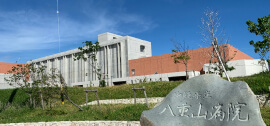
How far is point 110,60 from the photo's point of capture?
44.3 m

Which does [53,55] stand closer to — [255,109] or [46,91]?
[46,91]

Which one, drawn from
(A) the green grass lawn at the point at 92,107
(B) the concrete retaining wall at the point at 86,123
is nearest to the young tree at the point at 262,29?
(A) the green grass lawn at the point at 92,107

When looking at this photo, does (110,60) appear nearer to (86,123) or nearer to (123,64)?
(123,64)

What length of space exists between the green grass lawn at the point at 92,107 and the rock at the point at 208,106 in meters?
3.94

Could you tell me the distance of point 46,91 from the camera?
15250mm

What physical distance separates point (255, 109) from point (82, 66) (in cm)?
4544

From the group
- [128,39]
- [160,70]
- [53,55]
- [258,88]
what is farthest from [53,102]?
[53,55]

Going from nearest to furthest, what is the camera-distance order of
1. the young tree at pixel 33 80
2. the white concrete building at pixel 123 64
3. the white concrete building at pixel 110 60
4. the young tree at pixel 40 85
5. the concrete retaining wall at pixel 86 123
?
the concrete retaining wall at pixel 86 123, the young tree at pixel 40 85, the young tree at pixel 33 80, the white concrete building at pixel 123 64, the white concrete building at pixel 110 60

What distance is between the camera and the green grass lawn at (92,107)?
1025 centimetres

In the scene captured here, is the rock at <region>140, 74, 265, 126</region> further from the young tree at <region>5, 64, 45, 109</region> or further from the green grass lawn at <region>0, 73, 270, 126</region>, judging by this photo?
the young tree at <region>5, 64, 45, 109</region>

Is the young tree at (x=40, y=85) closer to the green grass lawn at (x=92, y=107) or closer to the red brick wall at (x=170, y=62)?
the green grass lawn at (x=92, y=107)

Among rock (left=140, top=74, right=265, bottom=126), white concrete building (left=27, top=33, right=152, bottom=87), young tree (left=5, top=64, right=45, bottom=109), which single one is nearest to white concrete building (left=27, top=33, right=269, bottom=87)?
white concrete building (left=27, top=33, right=152, bottom=87)

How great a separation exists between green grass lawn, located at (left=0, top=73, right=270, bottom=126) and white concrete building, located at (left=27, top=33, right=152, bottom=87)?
1651 cm

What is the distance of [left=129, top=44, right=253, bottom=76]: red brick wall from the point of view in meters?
31.1
